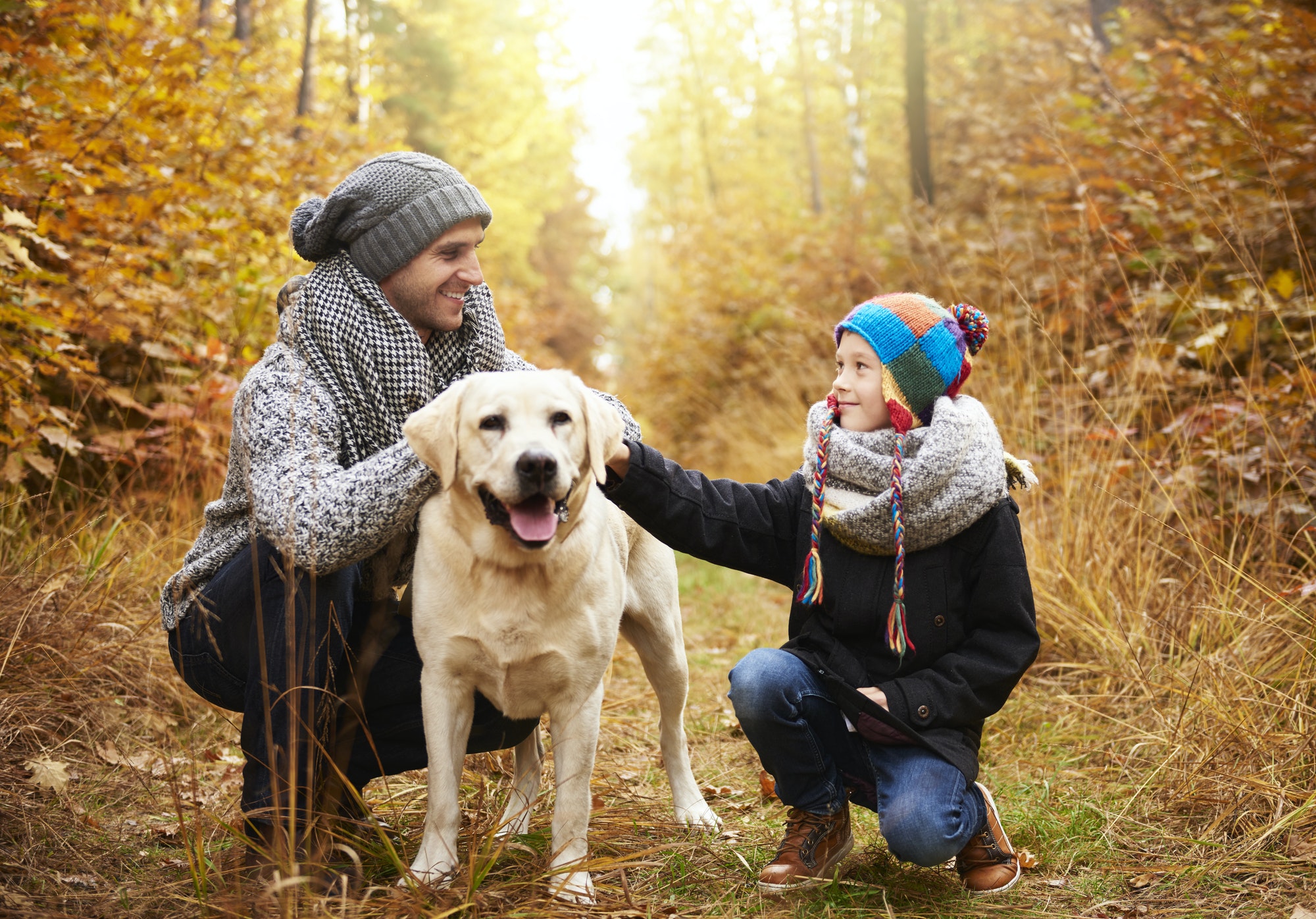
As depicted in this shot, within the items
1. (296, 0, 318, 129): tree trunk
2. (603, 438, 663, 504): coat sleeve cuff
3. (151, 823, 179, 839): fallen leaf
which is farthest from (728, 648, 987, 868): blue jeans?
(296, 0, 318, 129): tree trunk

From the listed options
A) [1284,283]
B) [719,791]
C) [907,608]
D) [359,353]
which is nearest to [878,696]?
[907,608]

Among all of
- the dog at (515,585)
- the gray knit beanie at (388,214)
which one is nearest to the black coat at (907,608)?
the dog at (515,585)

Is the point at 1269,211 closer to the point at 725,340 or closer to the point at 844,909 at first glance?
the point at 844,909

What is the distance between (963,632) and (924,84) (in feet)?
35.3

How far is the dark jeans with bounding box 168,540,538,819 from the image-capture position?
90.2 inches

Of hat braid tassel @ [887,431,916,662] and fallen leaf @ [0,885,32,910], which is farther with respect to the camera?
hat braid tassel @ [887,431,916,662]

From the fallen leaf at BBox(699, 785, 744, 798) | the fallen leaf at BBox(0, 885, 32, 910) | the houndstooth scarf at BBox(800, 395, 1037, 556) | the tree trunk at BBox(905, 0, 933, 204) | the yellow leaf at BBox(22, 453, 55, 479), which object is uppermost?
the tree trunk at BBox(905, 0, 933, 204)

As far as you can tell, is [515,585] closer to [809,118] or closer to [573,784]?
[573,784]

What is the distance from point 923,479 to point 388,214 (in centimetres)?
163

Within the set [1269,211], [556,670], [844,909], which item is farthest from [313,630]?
[1269,211]

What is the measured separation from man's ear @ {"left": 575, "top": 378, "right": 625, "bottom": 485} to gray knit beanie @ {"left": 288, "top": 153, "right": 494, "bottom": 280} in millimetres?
702

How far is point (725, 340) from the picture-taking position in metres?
13.0

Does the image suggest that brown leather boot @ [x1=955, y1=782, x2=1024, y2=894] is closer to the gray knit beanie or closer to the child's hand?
the child's hand

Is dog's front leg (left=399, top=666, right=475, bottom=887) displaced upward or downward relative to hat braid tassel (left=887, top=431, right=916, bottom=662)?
downward
